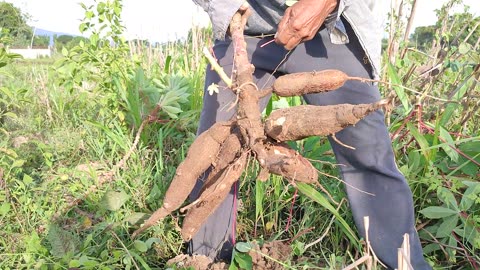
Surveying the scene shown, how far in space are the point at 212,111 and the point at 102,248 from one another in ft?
2.38

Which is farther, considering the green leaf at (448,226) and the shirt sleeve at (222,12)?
the green leaf at (448,226)

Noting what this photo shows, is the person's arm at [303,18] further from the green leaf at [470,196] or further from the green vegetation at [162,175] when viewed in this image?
the green leaf at [470,196]

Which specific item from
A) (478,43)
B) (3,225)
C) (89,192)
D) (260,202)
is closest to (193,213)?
(260,202)

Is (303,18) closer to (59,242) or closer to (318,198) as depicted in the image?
(318,198)

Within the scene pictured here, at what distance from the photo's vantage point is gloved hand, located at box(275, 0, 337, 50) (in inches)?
53.5

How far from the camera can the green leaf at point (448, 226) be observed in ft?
5.72

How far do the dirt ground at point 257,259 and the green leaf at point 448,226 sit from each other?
562 millimetres

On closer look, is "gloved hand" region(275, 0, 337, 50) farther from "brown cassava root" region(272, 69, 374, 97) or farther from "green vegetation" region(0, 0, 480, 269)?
"green vegetation" region(0, 0, 480, 269)

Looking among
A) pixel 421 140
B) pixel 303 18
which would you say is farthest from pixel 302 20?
pixel 421 140

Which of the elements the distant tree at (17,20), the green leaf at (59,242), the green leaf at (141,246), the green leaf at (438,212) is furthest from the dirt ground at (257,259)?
A: the distant tree at (17,20)

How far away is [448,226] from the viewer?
5.73ft

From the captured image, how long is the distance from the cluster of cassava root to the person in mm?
127

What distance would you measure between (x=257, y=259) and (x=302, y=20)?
2.78ft

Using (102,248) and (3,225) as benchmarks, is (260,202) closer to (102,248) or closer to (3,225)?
(102,248)
